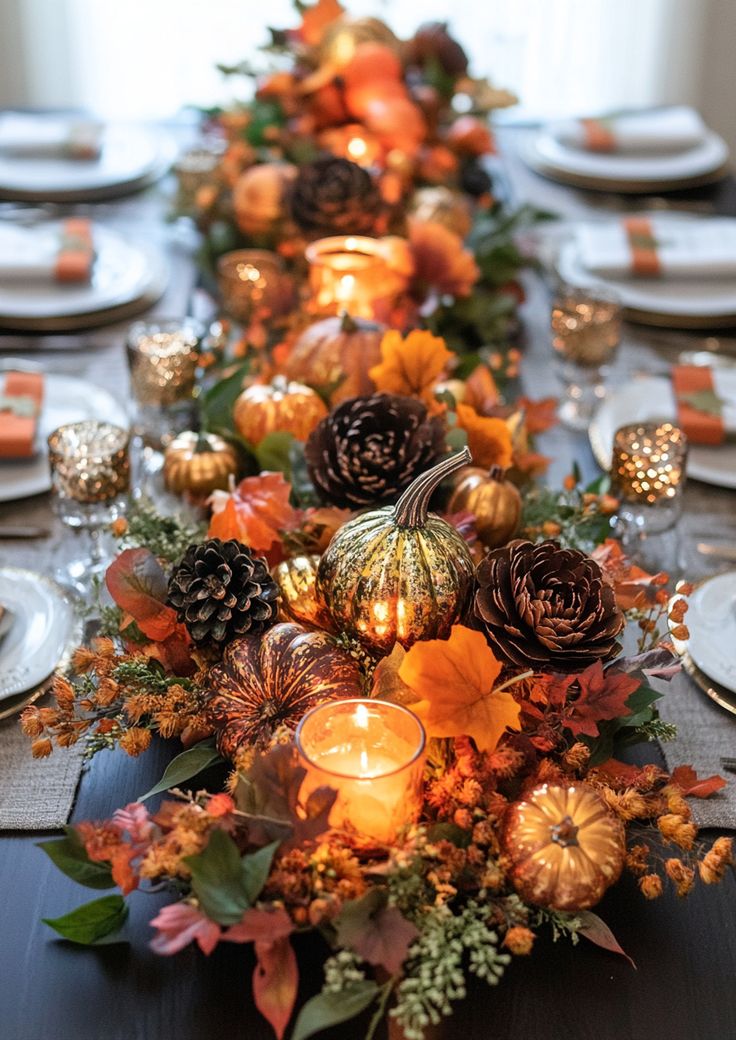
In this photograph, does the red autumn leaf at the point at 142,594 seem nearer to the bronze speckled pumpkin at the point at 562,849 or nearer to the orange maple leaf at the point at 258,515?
the orange maple leaf at the point at 258,515

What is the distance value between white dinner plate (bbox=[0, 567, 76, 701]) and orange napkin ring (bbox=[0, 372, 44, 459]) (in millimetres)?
226

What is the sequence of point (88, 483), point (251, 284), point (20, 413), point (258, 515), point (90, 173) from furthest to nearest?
point (90, 173) → point (251, 284) → point (20, 413) → point (88, 483) → point (258, 515)

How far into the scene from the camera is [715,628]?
1.10 metres

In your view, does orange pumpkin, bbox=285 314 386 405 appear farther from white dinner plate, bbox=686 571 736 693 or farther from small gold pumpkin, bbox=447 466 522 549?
white dinner plate, bbox=686 571 736 693

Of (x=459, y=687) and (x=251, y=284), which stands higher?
(x=459, y=687)

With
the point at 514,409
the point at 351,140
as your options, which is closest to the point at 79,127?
the point at 351,140

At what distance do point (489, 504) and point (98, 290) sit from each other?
→ 913 millimetres

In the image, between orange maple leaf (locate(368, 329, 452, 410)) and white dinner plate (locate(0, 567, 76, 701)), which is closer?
white dinner plate (locate(0, 567, 76, 701))

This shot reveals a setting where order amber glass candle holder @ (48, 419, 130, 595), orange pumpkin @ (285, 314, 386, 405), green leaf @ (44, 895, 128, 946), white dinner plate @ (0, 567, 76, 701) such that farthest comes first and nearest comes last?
1. orange pumpkin @ (285, 314, 386, 405)
2. amber glass candle holder @ (48, 419, 130, 595)
3. white dinner plate @ (0, 567, 76, 701)
4. green leaf @ (44, 895, 128, 946)

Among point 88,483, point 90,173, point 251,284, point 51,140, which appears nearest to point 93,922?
point 88,483

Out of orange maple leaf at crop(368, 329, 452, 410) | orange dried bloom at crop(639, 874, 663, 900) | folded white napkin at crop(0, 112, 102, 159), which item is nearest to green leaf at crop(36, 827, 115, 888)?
orange dried bloom at crop(639, 874, 663, 900)

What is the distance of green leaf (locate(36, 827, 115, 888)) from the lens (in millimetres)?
783

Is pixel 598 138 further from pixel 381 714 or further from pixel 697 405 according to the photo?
pixel 381 714

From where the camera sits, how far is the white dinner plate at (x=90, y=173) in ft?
6.97
